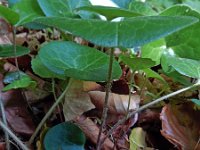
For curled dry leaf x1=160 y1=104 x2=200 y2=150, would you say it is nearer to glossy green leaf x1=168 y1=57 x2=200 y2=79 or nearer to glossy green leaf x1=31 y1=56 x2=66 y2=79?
glossy green leaf x1=168 y1=57 x2=200 y2=79

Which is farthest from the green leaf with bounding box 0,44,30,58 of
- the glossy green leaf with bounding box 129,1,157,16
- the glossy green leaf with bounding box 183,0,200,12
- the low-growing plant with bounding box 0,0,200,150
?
the glossy green leaf with bounding box 183,0,200,12

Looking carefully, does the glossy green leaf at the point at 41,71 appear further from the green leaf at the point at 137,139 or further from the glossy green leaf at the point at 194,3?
the glossy green leaf at the point at 194,3

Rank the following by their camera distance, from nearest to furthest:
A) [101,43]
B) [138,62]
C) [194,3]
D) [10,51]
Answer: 1. [101,43]
2. [138,62]
3. [10,51]
4. [194,3]

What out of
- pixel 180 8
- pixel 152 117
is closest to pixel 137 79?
pixel 152 117

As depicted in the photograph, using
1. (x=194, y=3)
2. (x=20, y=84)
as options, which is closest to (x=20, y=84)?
(x=20, y=84)

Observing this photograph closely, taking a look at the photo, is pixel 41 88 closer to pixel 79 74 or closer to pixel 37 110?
pixel 37 110

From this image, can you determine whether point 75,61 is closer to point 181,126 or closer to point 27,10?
point 27,10
